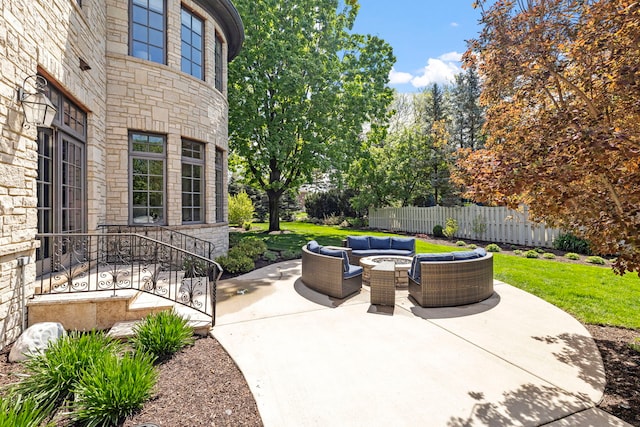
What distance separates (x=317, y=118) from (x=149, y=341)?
1344cm

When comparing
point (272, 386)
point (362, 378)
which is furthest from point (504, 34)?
point (272, 386)

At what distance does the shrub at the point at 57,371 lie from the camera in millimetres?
2939

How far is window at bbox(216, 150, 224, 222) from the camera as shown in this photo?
33.7 ft

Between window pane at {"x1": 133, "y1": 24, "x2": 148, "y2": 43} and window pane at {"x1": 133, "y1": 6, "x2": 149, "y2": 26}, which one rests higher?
window pane at {"x1": 133, "y1": 6, "x2": 149, "y2": 26}

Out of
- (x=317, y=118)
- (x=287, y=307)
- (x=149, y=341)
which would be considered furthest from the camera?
(x=317, y=118)

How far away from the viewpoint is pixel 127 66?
7.43 metres

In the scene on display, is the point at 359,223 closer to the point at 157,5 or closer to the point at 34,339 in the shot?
the point at 157,5

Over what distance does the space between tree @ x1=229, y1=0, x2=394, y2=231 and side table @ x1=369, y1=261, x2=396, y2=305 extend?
9915 millimetres

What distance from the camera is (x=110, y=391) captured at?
2713 millimetres

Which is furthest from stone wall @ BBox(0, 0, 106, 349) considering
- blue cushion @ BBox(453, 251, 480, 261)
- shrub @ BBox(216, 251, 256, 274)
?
blue cushion @ BBox(453, 251, 480, 261)

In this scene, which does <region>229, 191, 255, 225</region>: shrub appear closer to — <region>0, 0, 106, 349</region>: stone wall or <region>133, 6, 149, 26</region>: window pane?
<region>133, 6, 149, 26</region>: window pane

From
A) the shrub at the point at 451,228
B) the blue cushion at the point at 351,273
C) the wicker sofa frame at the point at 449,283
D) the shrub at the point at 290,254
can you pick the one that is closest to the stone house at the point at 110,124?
the shrub at the point at 290,254

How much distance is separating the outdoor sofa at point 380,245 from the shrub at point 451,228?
6541 mm

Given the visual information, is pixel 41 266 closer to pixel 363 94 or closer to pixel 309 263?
pixel 309 263
